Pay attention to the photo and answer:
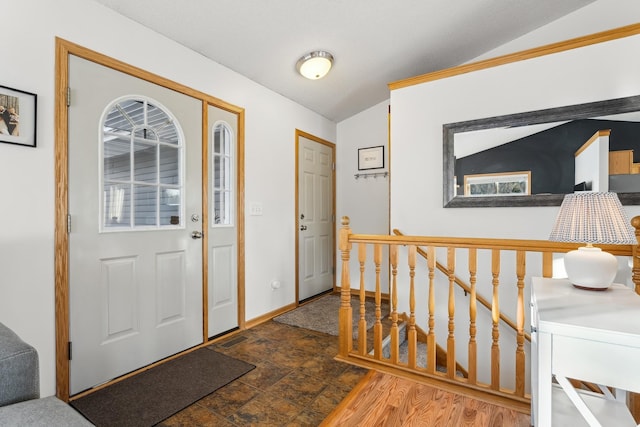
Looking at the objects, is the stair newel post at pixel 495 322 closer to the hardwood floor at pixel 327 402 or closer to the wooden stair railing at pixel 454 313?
the wooden stair railing at pixel 454 313

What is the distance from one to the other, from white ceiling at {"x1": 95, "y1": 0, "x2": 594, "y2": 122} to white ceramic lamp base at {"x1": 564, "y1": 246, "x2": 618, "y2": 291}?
201 cm

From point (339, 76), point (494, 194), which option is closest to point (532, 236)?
point (494, 194)

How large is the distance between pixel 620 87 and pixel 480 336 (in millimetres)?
2132

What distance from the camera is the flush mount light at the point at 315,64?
274 cm

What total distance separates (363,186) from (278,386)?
2687mm

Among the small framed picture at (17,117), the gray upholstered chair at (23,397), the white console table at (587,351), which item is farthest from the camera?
the small framed picture at (17,117)

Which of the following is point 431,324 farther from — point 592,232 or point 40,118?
point 40,118

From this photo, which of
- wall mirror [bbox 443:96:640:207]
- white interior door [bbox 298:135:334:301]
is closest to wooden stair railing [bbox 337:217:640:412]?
wall mirror [bbox 443:96:640:207]

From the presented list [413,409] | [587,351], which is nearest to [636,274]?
[587,351]

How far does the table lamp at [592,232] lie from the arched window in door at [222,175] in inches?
90.1

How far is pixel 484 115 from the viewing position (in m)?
2.70

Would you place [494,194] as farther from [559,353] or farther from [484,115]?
[559,353]

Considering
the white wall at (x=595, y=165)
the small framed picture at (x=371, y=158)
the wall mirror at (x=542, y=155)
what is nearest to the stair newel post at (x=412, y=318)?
the wall mirror at (x=542, y=155)

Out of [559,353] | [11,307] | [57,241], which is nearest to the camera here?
[559,353]
